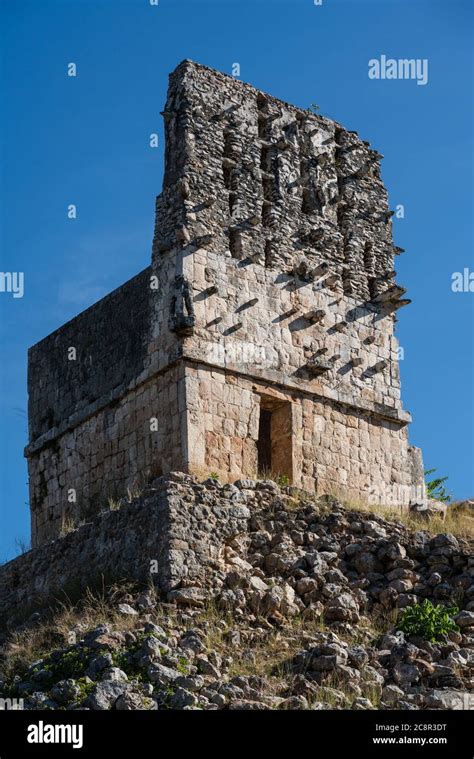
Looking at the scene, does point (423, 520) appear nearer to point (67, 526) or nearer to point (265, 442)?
point (265, 442)

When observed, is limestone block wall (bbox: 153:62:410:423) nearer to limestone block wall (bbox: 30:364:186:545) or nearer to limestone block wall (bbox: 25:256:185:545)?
limestone block wall (bbox: 25:256:185:545)

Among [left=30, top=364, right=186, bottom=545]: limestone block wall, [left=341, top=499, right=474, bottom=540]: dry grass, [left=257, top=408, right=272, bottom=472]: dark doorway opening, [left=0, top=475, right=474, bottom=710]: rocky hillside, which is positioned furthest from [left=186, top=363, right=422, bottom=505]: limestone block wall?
[left=0, top=475, right=474, bottom=710]: rocky hillside

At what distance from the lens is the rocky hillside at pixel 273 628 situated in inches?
642

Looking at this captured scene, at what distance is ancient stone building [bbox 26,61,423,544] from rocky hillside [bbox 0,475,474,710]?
1.54m

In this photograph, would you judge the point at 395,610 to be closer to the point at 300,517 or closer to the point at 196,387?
the point at 300,517

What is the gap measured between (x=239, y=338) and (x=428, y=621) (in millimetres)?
5172

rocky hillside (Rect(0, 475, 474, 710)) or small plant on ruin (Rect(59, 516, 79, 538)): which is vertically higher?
small plant on ruin (Rect(59, 516, 79, 538))

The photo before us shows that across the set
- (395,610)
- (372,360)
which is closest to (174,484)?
(395,610)

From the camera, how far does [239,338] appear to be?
71.9 feet

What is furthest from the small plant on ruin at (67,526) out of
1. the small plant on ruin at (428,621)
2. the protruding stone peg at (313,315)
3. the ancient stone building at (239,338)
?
the small plant on ruin at (428,621)

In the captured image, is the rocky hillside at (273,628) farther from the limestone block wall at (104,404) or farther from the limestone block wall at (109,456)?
the limestone block wall at (104,404)

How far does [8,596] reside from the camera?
70.8 feet

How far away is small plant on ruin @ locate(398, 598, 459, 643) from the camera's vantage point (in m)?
18.2
